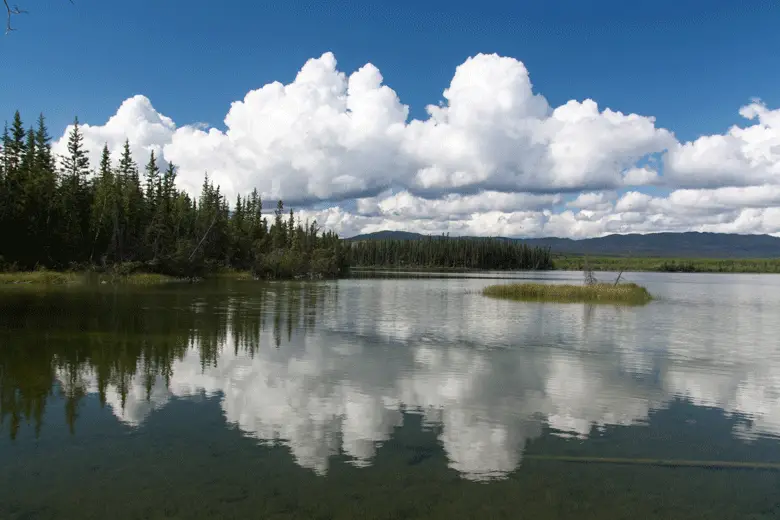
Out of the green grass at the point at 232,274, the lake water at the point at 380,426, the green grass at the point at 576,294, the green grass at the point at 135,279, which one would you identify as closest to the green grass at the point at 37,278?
the green grass at the point at 135,279

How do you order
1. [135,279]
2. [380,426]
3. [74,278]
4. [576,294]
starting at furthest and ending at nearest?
[135,279] → [74,278] → [576,294] → [380,426]

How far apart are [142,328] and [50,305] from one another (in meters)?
15.6

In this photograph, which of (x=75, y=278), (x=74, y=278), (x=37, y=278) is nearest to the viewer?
(x=37, y=278)

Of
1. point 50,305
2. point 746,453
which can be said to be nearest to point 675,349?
point 746,453

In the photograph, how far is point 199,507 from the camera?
371 inches

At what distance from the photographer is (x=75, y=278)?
244 feet

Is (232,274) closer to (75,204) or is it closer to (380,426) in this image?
(75,204)

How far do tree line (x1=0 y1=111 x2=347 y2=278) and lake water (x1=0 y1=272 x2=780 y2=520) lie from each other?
5374 centimetres

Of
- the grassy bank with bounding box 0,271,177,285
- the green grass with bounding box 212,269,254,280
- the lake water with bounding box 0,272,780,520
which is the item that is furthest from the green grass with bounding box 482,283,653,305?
the green grass with bounding box 212,269,254,280

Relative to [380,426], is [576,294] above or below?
above

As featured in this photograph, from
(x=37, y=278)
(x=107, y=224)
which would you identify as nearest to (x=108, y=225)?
(x=107, y=224)

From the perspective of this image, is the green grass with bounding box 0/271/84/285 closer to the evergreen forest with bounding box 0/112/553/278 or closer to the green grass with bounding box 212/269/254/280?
the evergreen forest with bounding box 0/112/553/278

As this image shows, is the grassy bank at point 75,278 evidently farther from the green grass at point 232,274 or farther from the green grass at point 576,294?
the green grass at point 576,294

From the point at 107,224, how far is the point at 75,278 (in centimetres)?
1841
